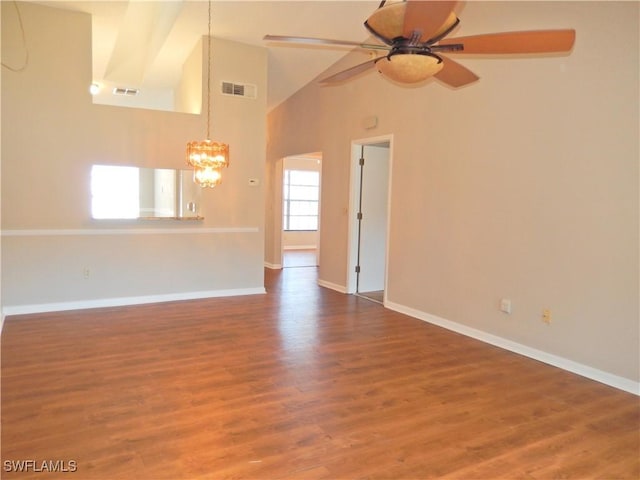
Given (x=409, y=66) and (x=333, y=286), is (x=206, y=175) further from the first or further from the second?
(x=409, y=66)

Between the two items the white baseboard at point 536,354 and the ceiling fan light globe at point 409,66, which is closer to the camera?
the ceiling fan light globe at point 409,66

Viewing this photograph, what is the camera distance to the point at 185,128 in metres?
5.64

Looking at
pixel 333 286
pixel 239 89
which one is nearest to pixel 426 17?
pixel 239 89

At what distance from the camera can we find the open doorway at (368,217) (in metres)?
6.18

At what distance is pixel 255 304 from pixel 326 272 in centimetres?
161

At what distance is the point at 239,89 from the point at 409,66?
13.6 feet

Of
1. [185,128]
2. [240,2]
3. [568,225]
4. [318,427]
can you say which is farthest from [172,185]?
[568,225]

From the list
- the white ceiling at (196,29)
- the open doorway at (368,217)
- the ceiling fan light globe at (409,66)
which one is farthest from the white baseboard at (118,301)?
the ceiling fan light globe at (409,66)

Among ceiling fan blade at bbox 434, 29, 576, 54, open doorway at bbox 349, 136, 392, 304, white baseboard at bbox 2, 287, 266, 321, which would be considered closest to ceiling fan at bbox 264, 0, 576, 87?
ceiling fan blade at bbox 434, 29, 576, 54

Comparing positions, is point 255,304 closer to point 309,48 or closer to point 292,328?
point 292,328

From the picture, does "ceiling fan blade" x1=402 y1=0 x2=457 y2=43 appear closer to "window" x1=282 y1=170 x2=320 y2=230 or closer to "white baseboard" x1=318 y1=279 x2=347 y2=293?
"white baseboard" x1=318 y1=279 x2=347 y2=293

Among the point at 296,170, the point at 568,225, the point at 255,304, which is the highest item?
the point at 296,170

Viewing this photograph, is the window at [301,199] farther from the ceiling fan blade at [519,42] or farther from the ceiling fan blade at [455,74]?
the ceiling fan blade at [519,42]

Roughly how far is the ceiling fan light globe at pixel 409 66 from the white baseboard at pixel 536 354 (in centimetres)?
269
